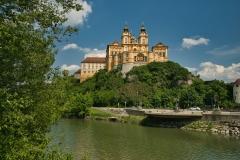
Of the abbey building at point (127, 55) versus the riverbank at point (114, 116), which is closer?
the riverbank at point (114, 116)

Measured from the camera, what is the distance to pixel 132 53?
71125 millimetres

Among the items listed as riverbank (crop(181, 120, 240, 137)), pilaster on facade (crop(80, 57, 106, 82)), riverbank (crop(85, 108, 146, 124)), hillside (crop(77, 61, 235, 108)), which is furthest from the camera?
pilaster on facade (crop(80, 57, 106, 82))

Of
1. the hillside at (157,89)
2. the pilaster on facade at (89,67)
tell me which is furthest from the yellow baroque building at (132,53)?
the pilaster on facade at (89,67)

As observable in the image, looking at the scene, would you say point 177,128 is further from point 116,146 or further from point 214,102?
point 214,102

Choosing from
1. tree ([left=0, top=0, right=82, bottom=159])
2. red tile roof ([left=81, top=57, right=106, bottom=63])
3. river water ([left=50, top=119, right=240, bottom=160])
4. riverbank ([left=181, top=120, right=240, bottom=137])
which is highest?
red tile roof ([left=81, top=57, right=106, bottom=63])

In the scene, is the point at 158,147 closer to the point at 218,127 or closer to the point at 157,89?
the point at 218,127

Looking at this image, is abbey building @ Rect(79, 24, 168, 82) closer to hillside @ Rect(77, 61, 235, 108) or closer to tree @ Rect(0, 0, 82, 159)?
hillside @ Rect(77, 61, 235, 108)

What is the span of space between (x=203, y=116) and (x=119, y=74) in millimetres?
40056

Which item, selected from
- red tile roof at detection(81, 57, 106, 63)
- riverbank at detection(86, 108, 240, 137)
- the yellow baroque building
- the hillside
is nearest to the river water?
riverbank at detection(86, 108, 240, 137)

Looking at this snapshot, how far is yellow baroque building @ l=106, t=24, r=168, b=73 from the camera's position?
70.9 meters

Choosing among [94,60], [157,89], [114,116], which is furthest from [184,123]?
[94,60]

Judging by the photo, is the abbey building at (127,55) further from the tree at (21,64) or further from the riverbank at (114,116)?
the tree at (21,64)

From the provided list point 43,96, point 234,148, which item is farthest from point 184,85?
point 43,96

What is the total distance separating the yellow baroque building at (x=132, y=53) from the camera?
70.9 meters
